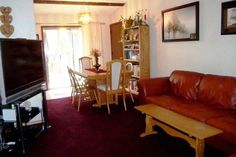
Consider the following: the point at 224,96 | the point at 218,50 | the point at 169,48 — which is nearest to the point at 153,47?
the point at 169,48

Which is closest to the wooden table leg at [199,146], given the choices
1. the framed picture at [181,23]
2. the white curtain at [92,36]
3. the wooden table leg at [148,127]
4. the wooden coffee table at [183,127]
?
the wooden coffee table at [183,127]

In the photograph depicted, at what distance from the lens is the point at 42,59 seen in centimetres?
367

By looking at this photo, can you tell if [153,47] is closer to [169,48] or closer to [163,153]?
[169,48]

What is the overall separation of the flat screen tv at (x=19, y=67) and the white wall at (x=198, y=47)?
262cm

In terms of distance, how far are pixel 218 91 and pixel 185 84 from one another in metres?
0.64

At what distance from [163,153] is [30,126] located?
2.31 meters

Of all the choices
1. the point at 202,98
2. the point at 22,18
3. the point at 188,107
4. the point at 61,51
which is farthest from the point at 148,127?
the point at 61,51

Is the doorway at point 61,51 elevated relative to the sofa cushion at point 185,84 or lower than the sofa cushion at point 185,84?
elevated

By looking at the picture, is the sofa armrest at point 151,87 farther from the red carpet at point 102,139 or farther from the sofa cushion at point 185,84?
the red carpet at point 102,139

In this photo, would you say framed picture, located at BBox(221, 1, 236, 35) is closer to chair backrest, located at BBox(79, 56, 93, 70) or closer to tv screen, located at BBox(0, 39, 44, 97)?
tv screen, located at BBox(0, 39, 44, 97)

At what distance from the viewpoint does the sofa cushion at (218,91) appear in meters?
2.91

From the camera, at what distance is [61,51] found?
7145 millimetres

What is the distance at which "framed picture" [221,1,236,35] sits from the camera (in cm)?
323

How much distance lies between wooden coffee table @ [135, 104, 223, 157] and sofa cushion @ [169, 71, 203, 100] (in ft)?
2.26
